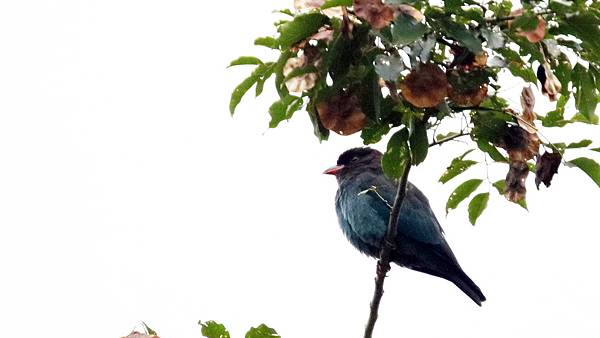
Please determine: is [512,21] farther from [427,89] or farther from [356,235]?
[356,235]

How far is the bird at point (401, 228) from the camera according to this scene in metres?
7.04

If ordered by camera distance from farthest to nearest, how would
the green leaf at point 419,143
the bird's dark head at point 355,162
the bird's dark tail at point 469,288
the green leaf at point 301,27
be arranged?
the bird's dark head at point 355,162
the bird's dark tail at point 469,288
the green leaf at point 419,143
the green leaf at point 301,27

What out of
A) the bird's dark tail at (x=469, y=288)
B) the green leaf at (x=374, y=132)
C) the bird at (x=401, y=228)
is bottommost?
the green leaf at (x=374, y=132)

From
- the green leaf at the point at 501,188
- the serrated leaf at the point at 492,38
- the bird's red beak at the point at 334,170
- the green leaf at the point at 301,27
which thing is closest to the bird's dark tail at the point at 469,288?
the bird's red beak at the point at 334,170

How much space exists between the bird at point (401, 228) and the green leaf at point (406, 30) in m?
4.09

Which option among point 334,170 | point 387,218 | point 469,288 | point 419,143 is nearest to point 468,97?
point 419,143

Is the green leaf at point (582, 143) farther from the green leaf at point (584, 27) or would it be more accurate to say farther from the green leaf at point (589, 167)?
the green leaf at point (584, 27)

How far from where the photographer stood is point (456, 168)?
13.8ft

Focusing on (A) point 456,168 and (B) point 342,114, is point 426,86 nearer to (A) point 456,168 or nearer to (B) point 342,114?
(B) point 342,114

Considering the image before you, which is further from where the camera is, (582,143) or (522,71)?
(582,143)

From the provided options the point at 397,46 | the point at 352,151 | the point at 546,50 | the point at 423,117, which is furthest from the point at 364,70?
the point at 352,151

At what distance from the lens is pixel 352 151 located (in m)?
8.41

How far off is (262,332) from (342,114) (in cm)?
77

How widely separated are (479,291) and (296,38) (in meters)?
4.25
